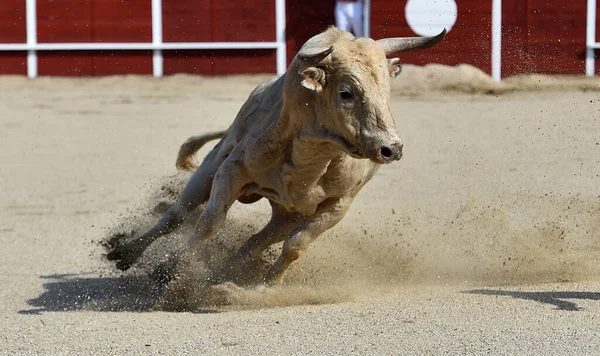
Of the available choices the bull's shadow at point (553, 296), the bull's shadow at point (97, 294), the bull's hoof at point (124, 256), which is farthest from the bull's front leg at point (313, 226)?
the bull's hoof at point (124, 256)

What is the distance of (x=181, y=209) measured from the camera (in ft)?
16.0

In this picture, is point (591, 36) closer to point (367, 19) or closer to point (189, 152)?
point (367, 19)

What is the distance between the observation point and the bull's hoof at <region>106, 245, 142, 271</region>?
5.08 metres

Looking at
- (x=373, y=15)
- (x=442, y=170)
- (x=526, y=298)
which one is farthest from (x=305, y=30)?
(x=526, y=298)

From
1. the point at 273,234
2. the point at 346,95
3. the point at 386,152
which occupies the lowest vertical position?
the point at 273,234

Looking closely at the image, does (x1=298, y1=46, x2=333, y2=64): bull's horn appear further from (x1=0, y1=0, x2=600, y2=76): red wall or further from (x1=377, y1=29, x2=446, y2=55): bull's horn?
(x1=0, y1=0, x2=600, y2=76): red wall

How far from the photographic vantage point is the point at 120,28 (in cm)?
1174

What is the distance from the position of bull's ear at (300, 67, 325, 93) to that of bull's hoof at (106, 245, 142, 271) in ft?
4.59

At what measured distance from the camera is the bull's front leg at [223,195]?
14.5 ft

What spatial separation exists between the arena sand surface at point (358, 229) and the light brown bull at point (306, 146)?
9.2 inches

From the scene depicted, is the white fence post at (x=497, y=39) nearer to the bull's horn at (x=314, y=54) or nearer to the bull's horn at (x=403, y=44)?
the bull's horn at (x=403, y=44)

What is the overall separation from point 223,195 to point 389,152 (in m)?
0.87

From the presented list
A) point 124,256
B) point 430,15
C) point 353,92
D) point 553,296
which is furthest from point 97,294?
point 430,15

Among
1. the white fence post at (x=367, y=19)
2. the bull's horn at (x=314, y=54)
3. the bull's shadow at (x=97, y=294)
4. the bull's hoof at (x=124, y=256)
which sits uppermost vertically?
the bull's horn at (x=314, y=54)
